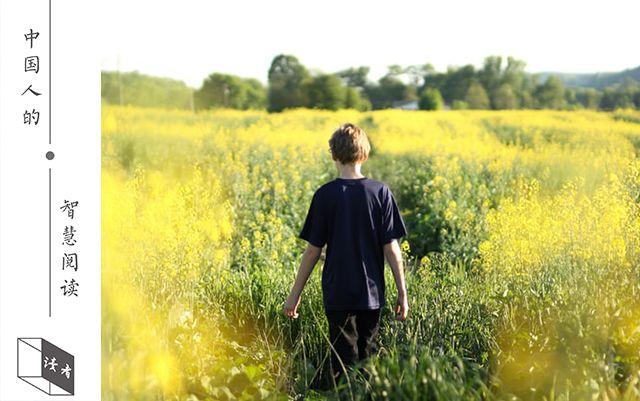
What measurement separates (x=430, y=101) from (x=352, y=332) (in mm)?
19523

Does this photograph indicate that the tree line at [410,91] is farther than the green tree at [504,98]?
No

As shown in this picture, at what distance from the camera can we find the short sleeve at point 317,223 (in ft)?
11.1

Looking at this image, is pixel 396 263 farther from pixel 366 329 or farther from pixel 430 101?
pixel 430 101

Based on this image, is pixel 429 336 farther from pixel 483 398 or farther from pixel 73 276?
pixel 73 276

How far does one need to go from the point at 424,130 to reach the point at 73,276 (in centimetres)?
1147

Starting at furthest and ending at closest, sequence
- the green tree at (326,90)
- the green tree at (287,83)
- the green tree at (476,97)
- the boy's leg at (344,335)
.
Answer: the green tree at (326,90) → the green tree at (287,83) → the green tree at (476,97) → the boy's leg at (344,335)

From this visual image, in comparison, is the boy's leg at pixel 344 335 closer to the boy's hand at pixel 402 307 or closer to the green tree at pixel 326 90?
the boy's hand at pixel 402 307

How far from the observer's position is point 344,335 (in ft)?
11.1

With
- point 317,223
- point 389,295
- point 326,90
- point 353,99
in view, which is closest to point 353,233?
point 317,223

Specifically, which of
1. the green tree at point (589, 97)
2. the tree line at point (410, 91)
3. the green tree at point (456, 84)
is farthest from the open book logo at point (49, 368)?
the green tree at point (456, 84)

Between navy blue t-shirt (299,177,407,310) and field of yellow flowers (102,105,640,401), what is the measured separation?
37cm

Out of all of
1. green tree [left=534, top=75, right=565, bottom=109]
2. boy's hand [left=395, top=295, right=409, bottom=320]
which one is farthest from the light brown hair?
green tree [left=534, top=75, right=565, bottom=109]

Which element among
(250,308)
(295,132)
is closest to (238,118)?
(295,132)

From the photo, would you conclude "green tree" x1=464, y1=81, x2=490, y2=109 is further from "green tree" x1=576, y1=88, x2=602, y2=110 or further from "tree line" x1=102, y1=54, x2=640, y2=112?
"green tree" x1=576, y1=88, x2=602, y2=110
